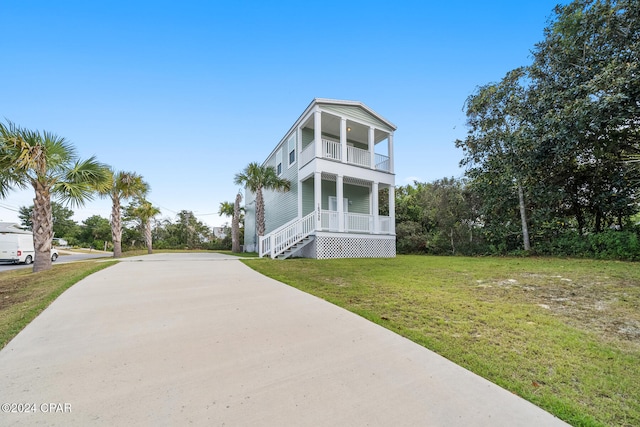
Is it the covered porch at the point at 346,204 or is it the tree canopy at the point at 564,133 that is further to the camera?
the covered porch at the point at 346,204

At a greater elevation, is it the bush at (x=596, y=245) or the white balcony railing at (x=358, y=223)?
the white balcony railing at (x=358, y=223)

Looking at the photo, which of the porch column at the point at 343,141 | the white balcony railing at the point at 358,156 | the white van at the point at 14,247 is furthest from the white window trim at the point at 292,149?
the white van at the point at 14,247

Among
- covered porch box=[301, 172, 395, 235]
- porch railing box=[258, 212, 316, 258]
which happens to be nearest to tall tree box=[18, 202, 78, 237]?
porch railing box=[258, 212, 316, 258]

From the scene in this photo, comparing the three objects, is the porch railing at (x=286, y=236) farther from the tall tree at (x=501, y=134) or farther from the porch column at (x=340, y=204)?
the tall tree at (x=501, y=134)

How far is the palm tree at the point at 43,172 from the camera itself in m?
8.41

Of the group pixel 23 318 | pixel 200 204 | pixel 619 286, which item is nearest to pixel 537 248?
pixel 619 286

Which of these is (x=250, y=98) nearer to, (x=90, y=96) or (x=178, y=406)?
(x=90, y=96)

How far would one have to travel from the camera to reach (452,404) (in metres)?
1.86

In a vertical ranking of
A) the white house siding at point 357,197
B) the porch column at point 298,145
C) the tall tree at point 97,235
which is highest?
the porch column at point 298,145

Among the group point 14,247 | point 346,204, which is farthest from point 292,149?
point 14,247

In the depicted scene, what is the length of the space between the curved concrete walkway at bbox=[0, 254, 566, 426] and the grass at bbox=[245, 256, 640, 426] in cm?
31

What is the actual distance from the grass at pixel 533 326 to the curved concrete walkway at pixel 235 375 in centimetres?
31

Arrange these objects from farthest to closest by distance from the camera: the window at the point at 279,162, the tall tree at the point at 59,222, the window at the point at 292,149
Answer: the tall tree at the point at 59,222 → the window at the point at 279,162 → the window at the point at 292,149

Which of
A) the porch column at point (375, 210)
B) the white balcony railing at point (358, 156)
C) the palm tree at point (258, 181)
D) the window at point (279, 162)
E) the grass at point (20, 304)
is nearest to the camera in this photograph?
the grass at point (20, 304)
